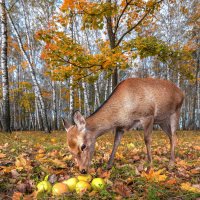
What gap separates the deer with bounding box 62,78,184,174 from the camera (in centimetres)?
413

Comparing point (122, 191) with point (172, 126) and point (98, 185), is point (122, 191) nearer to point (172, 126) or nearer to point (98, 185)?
point (98, 185)

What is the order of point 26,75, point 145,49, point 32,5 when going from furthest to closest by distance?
point 26,75 → point 32,5 → point 145,49

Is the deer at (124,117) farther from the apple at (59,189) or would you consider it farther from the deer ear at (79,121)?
the apple at (59,189)

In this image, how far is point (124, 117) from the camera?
4770 mm

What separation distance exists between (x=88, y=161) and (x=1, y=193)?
1418 millimetres

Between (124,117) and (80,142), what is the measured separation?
1092 millimetres

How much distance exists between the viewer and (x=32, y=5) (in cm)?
2627

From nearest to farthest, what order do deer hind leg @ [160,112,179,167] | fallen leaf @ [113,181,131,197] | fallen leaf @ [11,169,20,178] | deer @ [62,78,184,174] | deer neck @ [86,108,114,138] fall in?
1. fallen leaf @ [113,181,131,197]
2. fallen leaf @ [11,169,20,178]
3. deer @ [62,78,184,174]
4. deer neck @ [86,108,114,138]
5. deer hind leg @ [160,112,179,167]

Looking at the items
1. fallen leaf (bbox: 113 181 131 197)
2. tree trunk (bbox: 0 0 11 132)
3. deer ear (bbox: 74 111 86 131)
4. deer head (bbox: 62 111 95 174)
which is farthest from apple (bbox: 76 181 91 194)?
tree trunk (bbox: 0 0 11 132)

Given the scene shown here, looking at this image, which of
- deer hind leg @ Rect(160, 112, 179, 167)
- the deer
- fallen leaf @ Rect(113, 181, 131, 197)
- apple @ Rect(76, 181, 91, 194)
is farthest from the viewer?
deer hind leg @ Rect(160, 112, 179, 167)

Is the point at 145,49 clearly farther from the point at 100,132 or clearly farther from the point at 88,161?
the point at 88,161

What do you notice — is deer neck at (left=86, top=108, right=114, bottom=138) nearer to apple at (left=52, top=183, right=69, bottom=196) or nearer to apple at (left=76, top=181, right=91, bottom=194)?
apple at (left=76, top=181, right=91, bottom=194)

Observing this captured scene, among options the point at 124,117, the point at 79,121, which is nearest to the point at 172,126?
the point at 124,117

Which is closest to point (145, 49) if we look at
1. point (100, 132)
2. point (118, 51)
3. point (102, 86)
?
point (118, 51)
